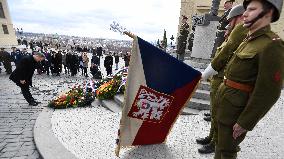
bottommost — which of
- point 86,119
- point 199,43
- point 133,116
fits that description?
point 86,119

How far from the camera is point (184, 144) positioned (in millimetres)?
4336

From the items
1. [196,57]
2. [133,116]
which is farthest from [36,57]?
[196,57]

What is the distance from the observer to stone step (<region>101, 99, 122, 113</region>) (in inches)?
259

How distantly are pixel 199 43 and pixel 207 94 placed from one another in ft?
→ 11.7

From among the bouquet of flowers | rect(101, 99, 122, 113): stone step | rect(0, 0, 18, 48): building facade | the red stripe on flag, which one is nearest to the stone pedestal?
rect(101, 99, 122, 113): stone step

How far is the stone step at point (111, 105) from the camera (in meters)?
6.58

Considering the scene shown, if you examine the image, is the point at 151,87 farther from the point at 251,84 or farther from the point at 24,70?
the point at 24,70

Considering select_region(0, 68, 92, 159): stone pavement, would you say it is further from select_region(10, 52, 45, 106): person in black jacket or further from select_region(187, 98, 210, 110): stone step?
select_region(187, 98, 210, 110): stone step

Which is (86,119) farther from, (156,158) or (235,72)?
(235,72)

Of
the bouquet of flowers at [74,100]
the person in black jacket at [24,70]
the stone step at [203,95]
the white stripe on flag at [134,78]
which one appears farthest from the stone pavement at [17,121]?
the stone step at [203,95]

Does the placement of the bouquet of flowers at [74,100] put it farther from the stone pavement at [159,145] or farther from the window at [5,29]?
the window at [5,29]

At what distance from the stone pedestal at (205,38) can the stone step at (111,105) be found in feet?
14.3

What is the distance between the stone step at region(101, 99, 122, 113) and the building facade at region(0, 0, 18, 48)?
30.7m

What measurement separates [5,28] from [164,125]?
1433 inches
